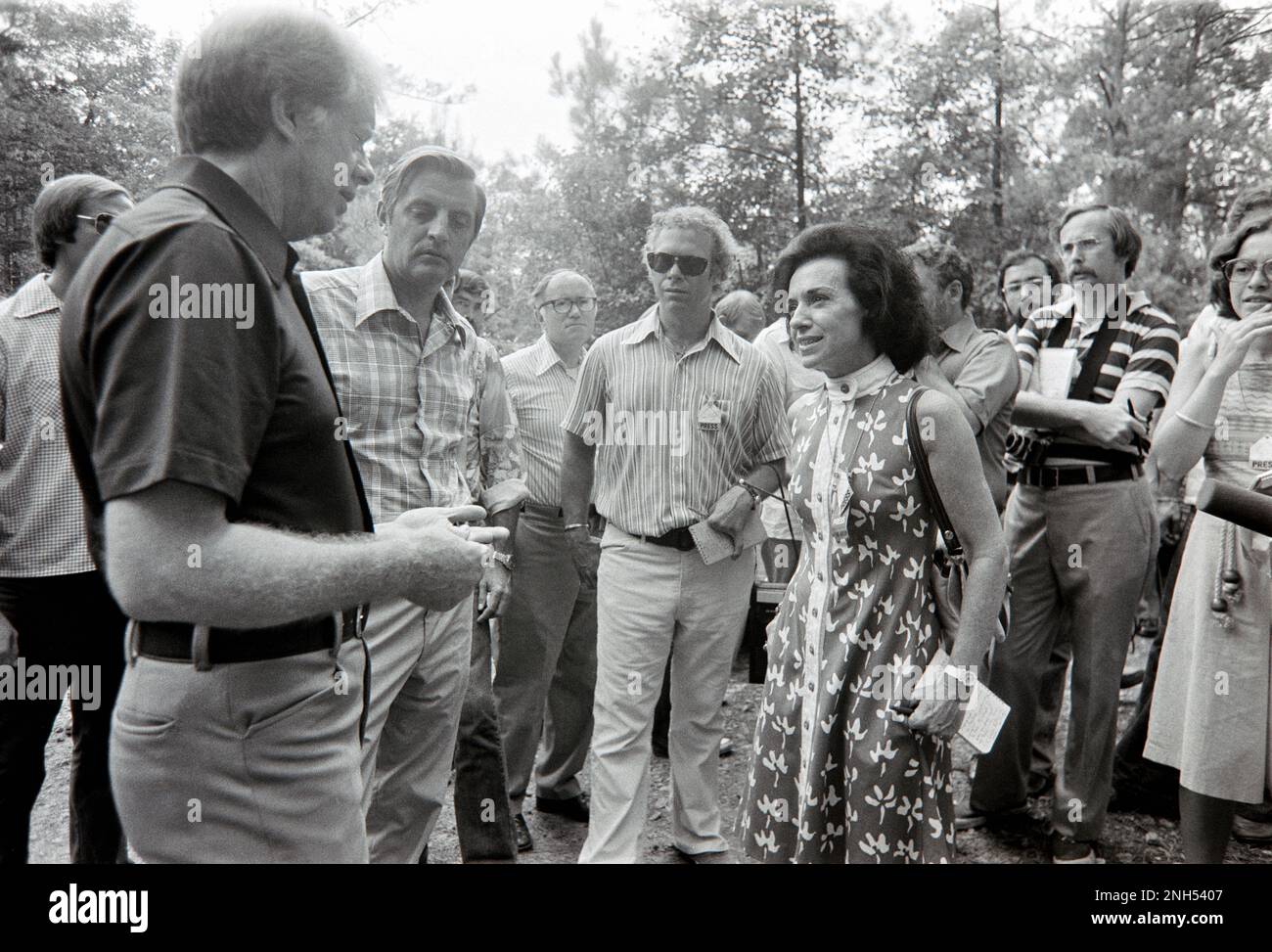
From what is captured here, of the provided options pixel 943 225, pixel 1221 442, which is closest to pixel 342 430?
pixel 1221 442

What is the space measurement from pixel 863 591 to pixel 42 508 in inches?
88.9

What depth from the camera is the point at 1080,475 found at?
330cm

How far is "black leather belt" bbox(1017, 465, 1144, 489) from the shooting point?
3275 millimetres

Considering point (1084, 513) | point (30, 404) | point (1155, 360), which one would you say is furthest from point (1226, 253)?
point (30, 404)

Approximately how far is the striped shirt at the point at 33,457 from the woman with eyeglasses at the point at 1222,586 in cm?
317

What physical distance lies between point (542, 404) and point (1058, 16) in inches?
299

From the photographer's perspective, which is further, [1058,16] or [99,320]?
[1058,16]

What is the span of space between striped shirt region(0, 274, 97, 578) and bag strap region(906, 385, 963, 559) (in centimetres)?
224

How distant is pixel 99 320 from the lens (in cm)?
121

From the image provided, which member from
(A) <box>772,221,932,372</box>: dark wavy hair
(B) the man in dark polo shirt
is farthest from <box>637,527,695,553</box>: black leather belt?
(B) the man in dark polo shirt

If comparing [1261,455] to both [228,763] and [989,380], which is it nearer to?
[989,380]

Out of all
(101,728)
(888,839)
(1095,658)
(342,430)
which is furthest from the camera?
(1095,658)

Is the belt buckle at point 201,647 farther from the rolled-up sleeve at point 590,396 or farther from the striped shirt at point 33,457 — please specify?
the rolled-up sleeve at point 590,396

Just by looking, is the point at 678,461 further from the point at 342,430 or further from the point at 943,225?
the point at 943,225
